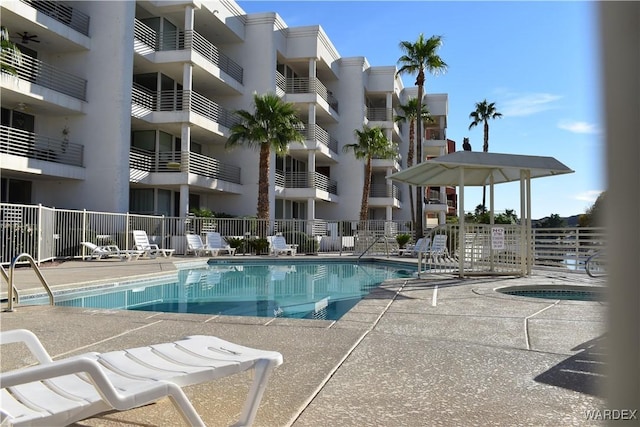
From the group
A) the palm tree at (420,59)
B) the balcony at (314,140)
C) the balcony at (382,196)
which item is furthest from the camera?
the balcony at (382,196)

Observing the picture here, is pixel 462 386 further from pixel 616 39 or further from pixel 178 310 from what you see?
pixel 178 310

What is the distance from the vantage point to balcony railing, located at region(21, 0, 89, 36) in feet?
62.1

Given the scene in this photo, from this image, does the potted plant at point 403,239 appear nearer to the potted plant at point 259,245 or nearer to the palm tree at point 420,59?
the palm tree at point 420,59

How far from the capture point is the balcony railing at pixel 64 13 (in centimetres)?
1893

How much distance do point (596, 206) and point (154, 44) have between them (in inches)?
988

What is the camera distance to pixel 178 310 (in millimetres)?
8008

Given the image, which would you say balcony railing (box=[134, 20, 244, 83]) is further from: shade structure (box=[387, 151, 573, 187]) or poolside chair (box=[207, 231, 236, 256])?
shade structure (box=[387, 151, 573, 187])

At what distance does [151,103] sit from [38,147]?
229 inches

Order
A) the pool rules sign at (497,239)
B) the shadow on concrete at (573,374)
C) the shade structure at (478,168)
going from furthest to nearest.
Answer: the pool rules sign at (497,239) < the shade structure at (478,168) < the shadow on concrete at (573,374)

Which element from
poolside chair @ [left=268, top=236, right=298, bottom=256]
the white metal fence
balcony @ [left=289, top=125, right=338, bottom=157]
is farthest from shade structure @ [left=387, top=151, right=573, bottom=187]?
balcony @ [left=289, top=125, right=338, bottom=157]

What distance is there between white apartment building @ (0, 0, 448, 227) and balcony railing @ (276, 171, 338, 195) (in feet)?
0.30

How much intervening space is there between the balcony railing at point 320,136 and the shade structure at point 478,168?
55.9 feet

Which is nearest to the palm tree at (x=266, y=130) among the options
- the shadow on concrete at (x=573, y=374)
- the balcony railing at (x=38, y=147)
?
the balcony railing at (x=38, y=147)

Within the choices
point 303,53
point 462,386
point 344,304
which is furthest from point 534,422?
point 303,53
